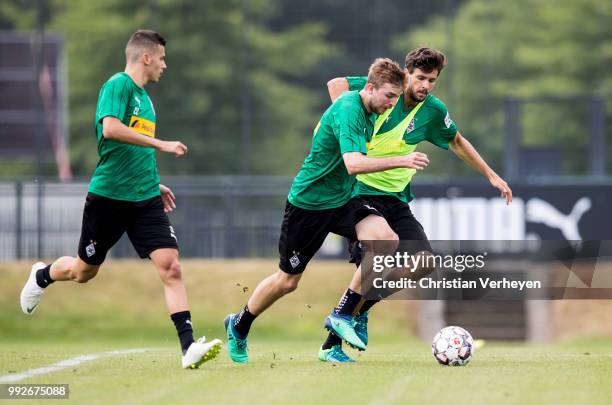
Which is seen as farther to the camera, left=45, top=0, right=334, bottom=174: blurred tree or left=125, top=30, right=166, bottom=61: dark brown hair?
left=45, top=0, right=334, bottom=174: blurred tree

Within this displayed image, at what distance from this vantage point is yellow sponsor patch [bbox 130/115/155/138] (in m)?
9.53

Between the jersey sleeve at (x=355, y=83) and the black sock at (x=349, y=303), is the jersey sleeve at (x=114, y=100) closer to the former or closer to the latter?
the jersey sleeve at (x=355, y=83)

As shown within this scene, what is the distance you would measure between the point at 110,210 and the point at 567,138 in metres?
19.4

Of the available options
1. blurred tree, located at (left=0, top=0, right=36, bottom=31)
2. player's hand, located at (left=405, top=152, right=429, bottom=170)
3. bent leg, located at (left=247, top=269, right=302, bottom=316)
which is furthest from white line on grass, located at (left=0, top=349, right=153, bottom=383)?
blurred tree, located at (left=0, top=0, right=36, bottom=31)

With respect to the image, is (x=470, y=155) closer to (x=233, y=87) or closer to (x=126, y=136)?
(x=126, y=136)

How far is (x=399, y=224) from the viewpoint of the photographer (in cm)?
1030

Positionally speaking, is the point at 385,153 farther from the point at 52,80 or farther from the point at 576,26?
the point at 576,26

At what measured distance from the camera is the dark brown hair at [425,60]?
972 cm

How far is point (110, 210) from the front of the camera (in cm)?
973

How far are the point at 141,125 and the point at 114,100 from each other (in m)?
0.34

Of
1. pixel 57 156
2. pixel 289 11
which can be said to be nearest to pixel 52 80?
pixel 57 156

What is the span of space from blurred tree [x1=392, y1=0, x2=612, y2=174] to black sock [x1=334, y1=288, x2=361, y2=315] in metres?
14.5

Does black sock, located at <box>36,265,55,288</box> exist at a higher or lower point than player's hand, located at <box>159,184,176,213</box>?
lower

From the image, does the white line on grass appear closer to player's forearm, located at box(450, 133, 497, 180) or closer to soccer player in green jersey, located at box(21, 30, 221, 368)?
soccer player in green jersey, located at box(21, 30, 221, 368)
